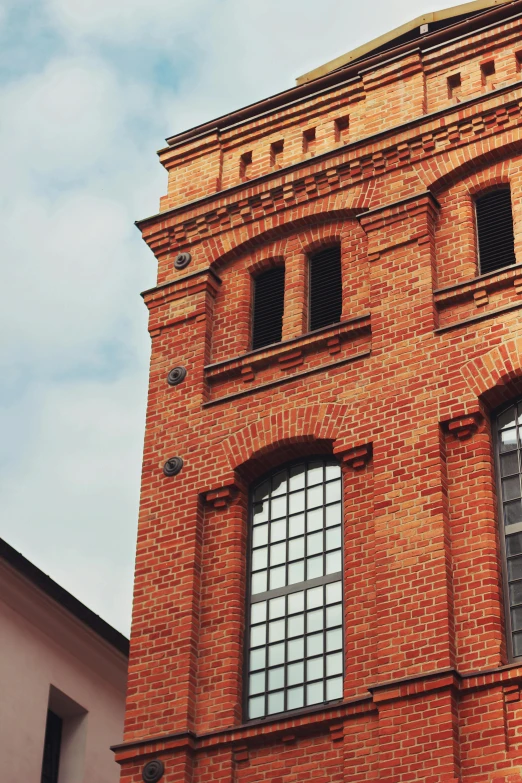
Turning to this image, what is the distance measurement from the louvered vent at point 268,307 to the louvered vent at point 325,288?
495 millimetres

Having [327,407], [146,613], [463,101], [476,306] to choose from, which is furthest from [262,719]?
[463,101]

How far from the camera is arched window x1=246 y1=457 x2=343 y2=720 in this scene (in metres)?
18.3

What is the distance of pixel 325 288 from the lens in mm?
21828

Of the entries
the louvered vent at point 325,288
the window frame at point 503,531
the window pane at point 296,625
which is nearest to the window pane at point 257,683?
the window pane at point 296,625

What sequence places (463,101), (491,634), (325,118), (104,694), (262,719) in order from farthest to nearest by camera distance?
1. (104,694)
2. (325,118)
3. (463,101)
4. (262,719)
5. (491,634)

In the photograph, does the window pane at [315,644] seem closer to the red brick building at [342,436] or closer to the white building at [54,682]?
the red brick building at [342,436]

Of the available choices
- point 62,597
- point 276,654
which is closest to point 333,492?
point 276,654

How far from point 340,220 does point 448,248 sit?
212 cm

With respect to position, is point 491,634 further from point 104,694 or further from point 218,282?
point 104,694

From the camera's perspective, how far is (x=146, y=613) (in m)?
19.6

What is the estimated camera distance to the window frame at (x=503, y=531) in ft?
56.3

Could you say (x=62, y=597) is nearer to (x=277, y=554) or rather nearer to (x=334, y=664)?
(x=277, y=554)

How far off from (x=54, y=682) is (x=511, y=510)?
31.8 feet

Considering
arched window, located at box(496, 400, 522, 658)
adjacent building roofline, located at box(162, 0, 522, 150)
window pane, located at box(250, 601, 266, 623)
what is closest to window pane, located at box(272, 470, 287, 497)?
window pane, located at box(250, 601, 266, 623)
